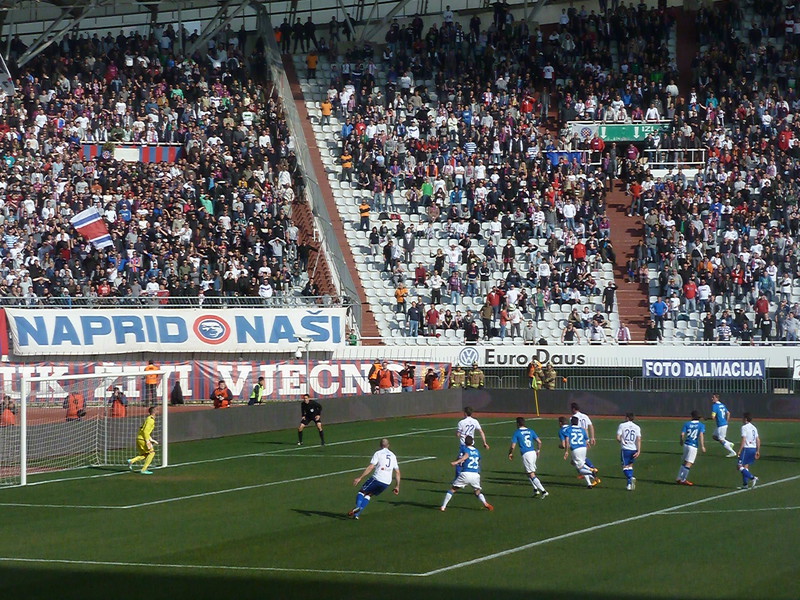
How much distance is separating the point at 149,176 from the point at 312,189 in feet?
22.3

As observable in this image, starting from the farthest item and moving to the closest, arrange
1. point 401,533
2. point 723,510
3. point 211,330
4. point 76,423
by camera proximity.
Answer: point 211,330 < point 76,423 < point 723,510 < point 401,533

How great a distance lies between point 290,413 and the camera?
41.8 meters

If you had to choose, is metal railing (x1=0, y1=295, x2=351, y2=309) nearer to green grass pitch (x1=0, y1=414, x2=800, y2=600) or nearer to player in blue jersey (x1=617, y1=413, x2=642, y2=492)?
green grass pitch (x1=0, y1=414, x2=800, y2=600)

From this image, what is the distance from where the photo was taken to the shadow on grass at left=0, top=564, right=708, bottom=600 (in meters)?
16.2

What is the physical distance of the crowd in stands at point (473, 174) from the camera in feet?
164

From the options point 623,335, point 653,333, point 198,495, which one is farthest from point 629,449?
point 653,333

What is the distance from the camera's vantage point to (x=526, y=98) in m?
58.3

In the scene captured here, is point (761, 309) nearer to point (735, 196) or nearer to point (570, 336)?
point (735, 196)

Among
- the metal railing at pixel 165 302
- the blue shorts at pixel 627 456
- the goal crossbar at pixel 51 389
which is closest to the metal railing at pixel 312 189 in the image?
the metal railing at pixel 165 302

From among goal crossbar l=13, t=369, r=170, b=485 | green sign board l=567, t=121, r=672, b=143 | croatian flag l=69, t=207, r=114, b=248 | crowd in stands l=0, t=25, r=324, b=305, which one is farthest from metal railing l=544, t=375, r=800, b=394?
goal crossbar l=13, t=369, r=170, b=485

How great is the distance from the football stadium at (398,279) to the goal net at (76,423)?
0.34 feet

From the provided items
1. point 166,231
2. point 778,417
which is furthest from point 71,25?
point 778,417

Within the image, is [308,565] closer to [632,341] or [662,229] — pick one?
[632,341]

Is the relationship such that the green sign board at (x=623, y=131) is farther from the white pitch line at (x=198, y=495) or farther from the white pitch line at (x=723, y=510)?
the white pitch line at (x=723, y=510)
